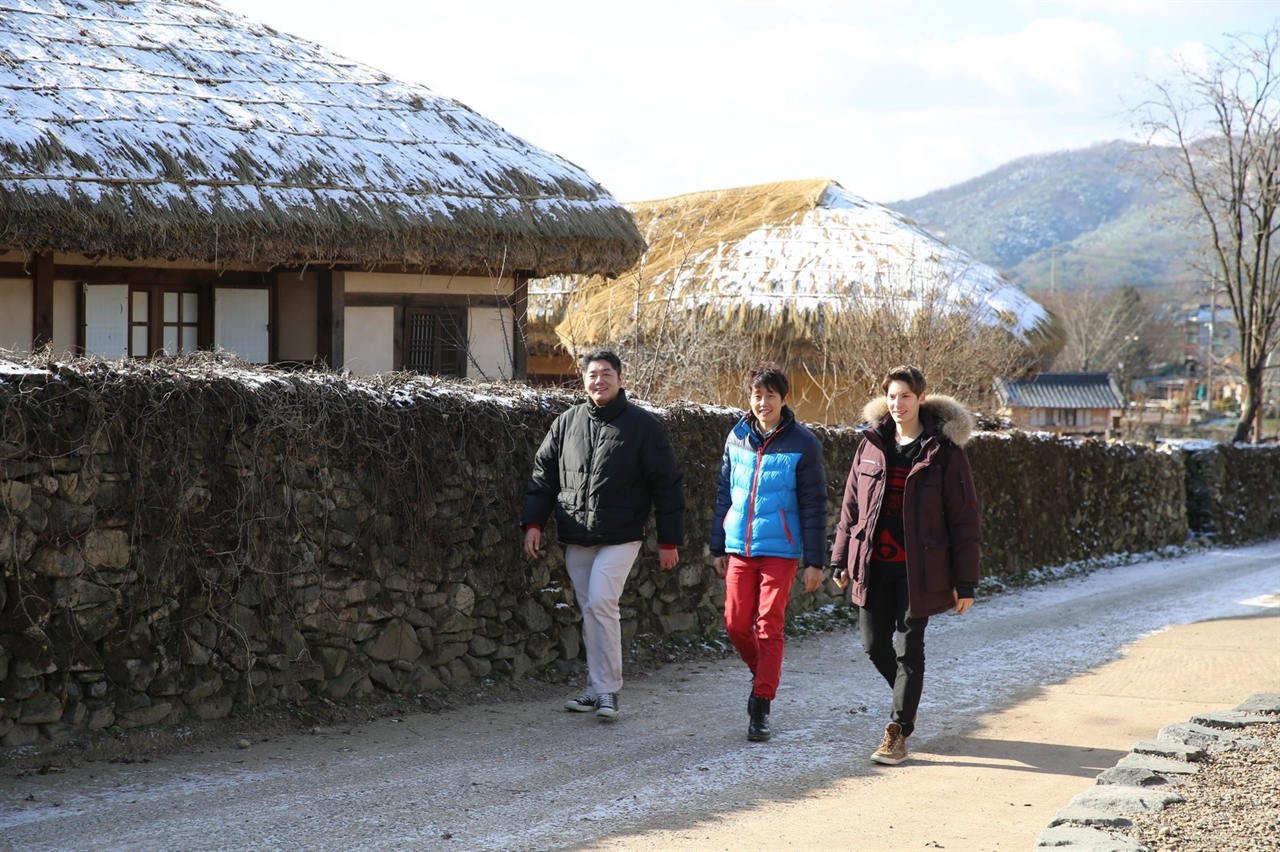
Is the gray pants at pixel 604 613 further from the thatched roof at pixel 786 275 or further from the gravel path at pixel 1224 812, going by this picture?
the thatched roof at pixel 786 275

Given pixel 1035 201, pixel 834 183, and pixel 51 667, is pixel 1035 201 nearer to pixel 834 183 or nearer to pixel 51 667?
pixel 834 183

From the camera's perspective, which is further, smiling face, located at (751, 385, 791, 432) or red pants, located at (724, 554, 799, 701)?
smiling face, located at (751, 385, 791, 432)

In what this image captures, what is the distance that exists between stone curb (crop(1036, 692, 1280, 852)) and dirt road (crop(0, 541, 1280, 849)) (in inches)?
8.3

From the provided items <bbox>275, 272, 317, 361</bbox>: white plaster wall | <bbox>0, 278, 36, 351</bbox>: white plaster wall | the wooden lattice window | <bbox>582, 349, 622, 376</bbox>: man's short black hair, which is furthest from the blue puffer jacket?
<bbox>0, 278, 36, 351</bbox>: white plaster wall

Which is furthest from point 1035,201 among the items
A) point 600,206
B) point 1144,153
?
point 600,206

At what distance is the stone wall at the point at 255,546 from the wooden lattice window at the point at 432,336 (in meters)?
5.14

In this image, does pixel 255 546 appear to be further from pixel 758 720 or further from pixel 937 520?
pixel 937 520

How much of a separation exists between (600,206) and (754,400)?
6.66 meters

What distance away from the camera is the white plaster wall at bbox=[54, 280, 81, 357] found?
34.0ft

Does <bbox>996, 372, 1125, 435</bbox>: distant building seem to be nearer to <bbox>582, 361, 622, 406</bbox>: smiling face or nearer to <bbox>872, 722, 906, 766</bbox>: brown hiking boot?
<bbox>582, 361, 622, 406</bbox>: smiling face

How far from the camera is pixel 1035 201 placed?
579 ft

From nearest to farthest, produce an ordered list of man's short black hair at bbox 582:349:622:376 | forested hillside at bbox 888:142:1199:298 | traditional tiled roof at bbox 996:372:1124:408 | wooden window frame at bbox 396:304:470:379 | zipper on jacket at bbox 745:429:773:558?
zipper on jacket at bbox 745:429:773:558
man's short black hair at bbox 582:349:622:376
wooden window frame at bbox 396:304:470:379
traditional tiled roof at bbox 996:372:1124:408
forested hillside at bbox 888:142:1199:298

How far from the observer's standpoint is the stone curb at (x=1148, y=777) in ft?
13.4

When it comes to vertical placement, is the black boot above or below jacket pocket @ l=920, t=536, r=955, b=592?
below
